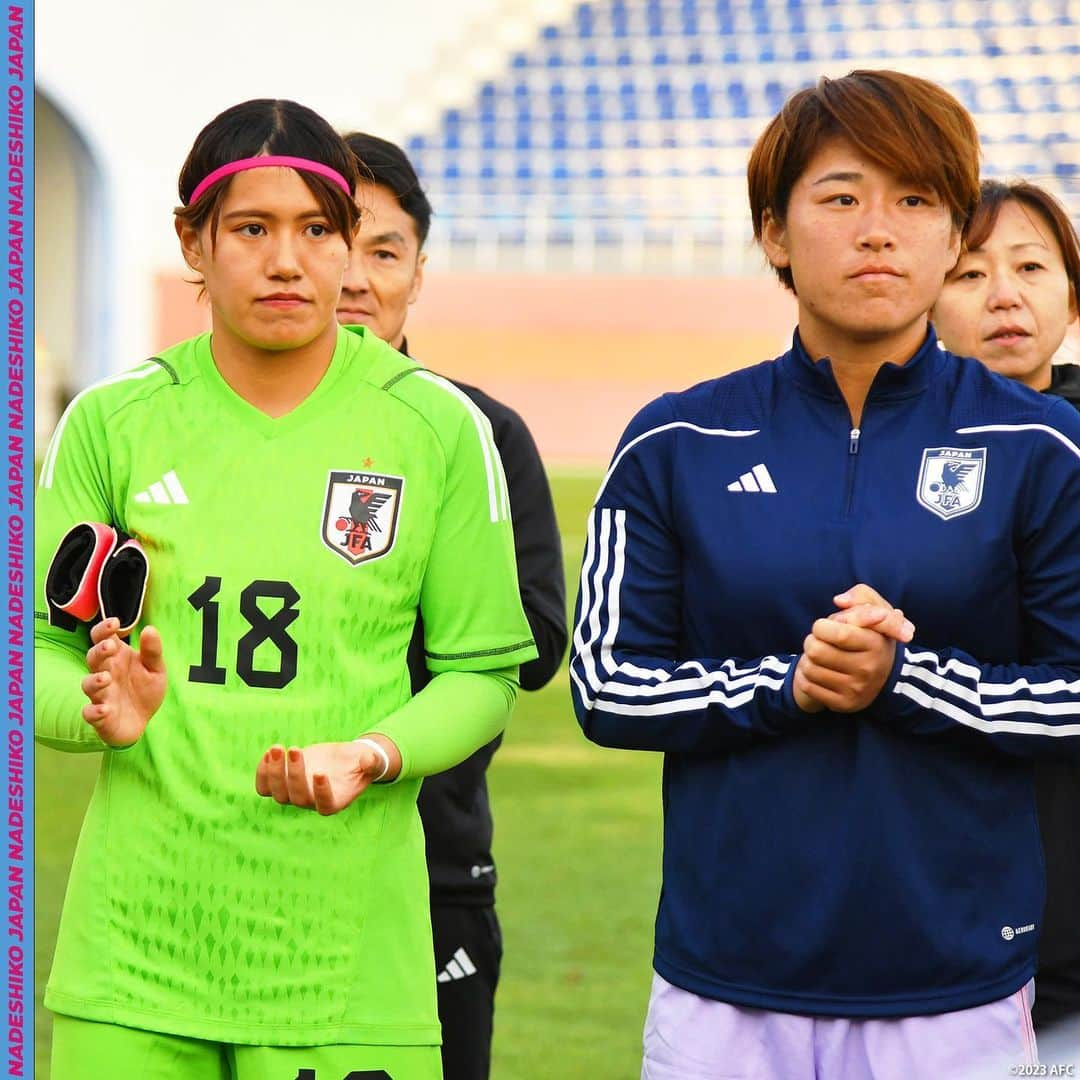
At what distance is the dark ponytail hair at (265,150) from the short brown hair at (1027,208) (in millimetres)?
1237

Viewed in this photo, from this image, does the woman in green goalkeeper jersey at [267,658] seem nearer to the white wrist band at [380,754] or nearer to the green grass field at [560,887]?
the white wrist band at [380,754]

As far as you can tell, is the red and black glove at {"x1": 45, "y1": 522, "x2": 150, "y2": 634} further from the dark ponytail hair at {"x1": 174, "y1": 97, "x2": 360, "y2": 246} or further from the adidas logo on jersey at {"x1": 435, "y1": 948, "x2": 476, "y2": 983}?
the adidas logo on jersey at {"x1": 435, "y1": 948, "x2": 476, "y2": 983}

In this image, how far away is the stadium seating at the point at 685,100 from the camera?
44.8 m

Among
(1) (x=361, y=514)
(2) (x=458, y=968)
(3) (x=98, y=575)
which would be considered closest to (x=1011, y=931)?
(1) (x=361, y=514)

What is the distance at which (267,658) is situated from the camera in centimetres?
220

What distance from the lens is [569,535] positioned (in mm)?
20328

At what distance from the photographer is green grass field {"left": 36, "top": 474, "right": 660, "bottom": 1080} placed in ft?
17.4

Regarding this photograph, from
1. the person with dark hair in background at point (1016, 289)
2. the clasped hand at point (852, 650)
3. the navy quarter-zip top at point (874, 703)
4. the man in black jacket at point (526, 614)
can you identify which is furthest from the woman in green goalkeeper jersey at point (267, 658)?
the person with dark hair in background at point (1016, 289)

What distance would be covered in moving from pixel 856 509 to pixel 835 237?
342 mm

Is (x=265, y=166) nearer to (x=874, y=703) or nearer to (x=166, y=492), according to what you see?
(x=166, y=492)

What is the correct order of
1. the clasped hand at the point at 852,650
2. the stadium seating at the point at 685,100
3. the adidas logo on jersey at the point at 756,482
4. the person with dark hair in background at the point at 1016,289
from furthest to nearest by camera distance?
the stadium seating at the point at 685,100 < the person with dark hair in background at the point at 1016,289 < the adidas logo on jersey at the point at 756,482 < the clasped hand at the point at 852,650

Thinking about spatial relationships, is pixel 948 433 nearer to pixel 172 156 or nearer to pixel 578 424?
pixel 578 424

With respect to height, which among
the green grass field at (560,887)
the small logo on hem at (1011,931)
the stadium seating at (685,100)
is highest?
the stadium seating at (685,100)

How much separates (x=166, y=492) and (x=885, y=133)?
979mm
